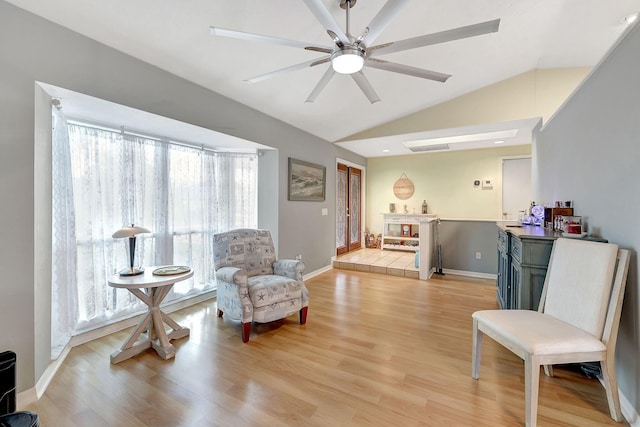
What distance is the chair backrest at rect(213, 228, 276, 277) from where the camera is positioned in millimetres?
2923

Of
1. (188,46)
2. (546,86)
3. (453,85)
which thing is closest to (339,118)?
(453,85)

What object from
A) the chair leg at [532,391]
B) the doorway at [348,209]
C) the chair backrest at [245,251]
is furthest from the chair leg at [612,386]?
the doorway at [348,209]

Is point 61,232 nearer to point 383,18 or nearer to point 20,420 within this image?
point 20,420

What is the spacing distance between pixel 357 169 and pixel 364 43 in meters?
5.06

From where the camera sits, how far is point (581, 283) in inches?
66.6

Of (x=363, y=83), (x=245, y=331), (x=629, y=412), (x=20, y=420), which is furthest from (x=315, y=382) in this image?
(x=363, y=83)

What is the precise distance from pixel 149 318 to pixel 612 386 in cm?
329

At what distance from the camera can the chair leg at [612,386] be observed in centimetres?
149

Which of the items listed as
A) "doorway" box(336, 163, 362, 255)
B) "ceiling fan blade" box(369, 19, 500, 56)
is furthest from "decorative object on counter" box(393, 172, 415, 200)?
"ceiling fan blade" box(369, 19, 500, 56)

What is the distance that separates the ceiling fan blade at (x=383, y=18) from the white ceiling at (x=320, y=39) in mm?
664

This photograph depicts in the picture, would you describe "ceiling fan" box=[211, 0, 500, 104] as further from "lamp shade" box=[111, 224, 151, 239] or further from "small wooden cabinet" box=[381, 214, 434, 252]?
"small wooden cabinet" box=[381, 214, 434, 252]

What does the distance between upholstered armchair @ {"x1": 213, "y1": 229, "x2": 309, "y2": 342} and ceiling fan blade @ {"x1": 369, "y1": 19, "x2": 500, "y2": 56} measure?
2.14 m

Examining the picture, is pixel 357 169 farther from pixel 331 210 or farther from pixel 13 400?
pixel 13 400

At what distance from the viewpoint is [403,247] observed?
6.32 metres
